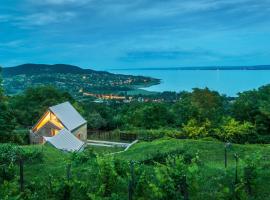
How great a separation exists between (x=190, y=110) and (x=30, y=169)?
2843cm

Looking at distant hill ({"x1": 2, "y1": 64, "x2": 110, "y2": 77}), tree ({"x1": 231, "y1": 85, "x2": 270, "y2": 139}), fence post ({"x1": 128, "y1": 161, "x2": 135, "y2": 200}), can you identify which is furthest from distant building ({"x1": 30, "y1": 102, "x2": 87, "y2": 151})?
distant hill ({"x1": 2, "y1": 64, "x2": 110, "y2": 77})

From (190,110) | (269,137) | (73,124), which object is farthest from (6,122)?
(269,137)

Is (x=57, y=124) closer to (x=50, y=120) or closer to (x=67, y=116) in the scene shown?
(x=50, y=120)

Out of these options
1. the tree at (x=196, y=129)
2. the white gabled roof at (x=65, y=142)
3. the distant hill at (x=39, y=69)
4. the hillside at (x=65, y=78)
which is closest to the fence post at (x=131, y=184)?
the white gabled roof at (x=65, y=142)

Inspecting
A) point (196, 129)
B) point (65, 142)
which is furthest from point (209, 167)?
point (196, 129)

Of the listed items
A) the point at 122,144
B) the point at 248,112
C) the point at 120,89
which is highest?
the point at 120,89

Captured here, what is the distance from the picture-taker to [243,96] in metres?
46.8

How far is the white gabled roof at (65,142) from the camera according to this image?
36281mm

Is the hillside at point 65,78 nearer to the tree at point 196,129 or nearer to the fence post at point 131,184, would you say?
the tree at point 196,129

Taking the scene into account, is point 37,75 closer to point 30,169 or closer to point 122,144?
point 122,144

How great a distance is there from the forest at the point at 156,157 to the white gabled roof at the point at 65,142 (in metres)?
3.69

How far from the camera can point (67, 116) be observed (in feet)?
155

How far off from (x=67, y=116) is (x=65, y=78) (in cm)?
10899

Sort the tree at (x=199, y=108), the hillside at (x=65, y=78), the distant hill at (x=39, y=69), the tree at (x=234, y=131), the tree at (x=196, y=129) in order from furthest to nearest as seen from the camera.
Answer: the distant hill at (x=39, y=69)
the hillside at (x=65, y=78)
the tree at (x=199, y=108)
the tree at (x=196, y=129)
the tree at (x=234, y=131)
